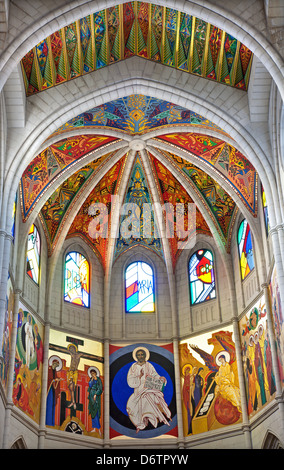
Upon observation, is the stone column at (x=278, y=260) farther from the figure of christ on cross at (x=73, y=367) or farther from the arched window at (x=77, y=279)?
the arched window at (x=77, y=279)

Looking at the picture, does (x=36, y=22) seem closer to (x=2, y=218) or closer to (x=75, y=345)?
(x=2, y=218)

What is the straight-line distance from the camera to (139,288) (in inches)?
862

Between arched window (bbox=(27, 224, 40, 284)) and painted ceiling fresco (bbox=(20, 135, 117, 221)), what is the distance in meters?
1.05

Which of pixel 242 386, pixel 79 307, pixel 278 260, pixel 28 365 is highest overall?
pixel 79 307

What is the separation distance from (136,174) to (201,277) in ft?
12.4

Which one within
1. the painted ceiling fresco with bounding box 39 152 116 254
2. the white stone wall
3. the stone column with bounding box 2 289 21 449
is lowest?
the stone column with bounding box 2 289 21 449

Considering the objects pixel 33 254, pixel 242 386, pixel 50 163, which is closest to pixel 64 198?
pixel 50 163

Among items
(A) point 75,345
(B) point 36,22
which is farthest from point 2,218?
(A) point 75,345

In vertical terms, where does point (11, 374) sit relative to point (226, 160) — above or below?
below

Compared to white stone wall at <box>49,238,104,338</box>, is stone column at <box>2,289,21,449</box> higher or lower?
lower

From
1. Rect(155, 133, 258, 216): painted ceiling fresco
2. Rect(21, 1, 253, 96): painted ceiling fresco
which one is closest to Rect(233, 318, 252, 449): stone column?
Rect(155, 133, 258, 216): painted ceiling fresco

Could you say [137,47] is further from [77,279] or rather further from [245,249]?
[77,279]

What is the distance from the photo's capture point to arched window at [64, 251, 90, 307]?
21.0 m

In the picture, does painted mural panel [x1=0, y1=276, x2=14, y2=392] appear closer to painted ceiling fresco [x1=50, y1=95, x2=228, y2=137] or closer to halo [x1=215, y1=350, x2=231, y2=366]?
painted ceiling fresco [x1=50, y1=95, x2=228, y2=137]
